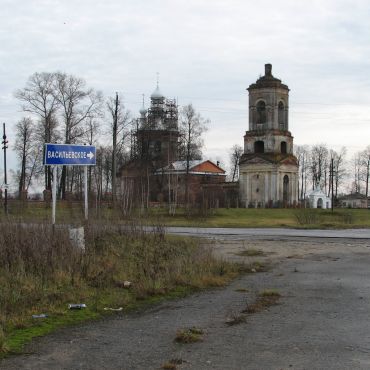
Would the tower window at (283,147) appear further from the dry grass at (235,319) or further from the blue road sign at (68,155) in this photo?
the dry grass at (235,319)

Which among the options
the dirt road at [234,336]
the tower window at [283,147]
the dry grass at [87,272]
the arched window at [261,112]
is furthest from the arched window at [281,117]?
the dirt road at [234,336]

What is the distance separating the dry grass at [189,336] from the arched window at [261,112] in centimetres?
7921

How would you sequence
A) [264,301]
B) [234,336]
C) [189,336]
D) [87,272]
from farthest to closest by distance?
1. [87,272]
2. [264,301]
3. [234,336]
4. [189,336]

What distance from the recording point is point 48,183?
66.4 m

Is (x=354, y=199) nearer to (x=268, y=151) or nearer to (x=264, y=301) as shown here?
(x=268, y=151)

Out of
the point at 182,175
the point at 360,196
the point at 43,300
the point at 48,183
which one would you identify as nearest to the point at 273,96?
the point at 182,175

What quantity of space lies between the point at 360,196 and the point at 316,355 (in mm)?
126079

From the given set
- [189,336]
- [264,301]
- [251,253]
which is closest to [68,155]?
[264,301]

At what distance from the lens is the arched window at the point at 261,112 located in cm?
8475

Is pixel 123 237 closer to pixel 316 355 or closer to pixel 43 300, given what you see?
pixel 43 300

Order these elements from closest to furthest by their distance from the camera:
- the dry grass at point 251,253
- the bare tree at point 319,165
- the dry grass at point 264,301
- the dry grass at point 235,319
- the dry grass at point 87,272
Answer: the dry grass at point 235,319, the dry grass at point 87,272, the dry grass at point 264,301, the dry grass at point 251,253, the bare tree at point 319,165

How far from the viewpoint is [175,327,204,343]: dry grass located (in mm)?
6711

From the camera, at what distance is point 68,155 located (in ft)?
45.2

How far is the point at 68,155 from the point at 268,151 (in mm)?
73466
